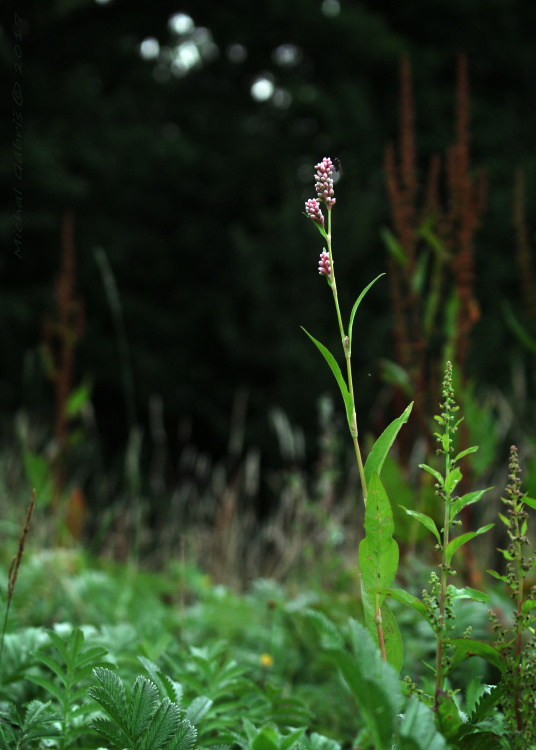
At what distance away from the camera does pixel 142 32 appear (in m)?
7.57

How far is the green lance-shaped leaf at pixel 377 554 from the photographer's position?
0.64m

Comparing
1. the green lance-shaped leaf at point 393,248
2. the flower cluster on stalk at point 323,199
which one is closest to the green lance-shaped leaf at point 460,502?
the flower cluster on stalk at point 323,199

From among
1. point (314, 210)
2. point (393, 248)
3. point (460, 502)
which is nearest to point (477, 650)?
point (460, 502)

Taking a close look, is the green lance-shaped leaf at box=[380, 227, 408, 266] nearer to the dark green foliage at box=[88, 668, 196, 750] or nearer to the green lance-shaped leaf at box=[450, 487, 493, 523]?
the green lance-shaped leaf at box=[450, 487, 493, 523]

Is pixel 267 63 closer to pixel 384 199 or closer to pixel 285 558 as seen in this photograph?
pixel 384 199

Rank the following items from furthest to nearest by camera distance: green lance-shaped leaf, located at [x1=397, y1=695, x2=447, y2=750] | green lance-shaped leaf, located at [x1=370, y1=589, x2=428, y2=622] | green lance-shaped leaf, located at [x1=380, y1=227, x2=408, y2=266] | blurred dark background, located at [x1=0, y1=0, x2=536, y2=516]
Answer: blurred dark background, located at [x1=0, y1=0, x2=536, y2=516] < green lance-shaped leaf, located at [x1=380, y1=227, x2=408, y2=266] < green lance-shaped leaf, located at [x1=370, y1=589, x2=428, y2=622] < green lance-shaped leaf, located at [x1=397, y1=695, x2=447, y2=750]

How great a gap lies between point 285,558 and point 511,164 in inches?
220

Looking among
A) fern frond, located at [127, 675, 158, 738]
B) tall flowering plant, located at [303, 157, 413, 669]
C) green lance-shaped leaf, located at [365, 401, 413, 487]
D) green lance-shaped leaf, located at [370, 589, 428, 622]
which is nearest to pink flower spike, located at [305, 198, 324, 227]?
tall flowering plant, located at [303, 157, 413, 669]

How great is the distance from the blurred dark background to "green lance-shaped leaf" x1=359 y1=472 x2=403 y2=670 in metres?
5.20

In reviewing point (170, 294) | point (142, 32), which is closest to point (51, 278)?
point (170, 294)

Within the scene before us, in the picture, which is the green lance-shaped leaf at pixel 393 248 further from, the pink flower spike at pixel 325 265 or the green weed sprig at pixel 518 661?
the green weed sprig at pixel 518 661

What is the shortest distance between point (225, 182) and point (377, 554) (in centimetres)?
709

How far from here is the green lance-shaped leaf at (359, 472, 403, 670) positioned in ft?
2.09

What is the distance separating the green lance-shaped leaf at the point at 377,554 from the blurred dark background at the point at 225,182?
5195mm
